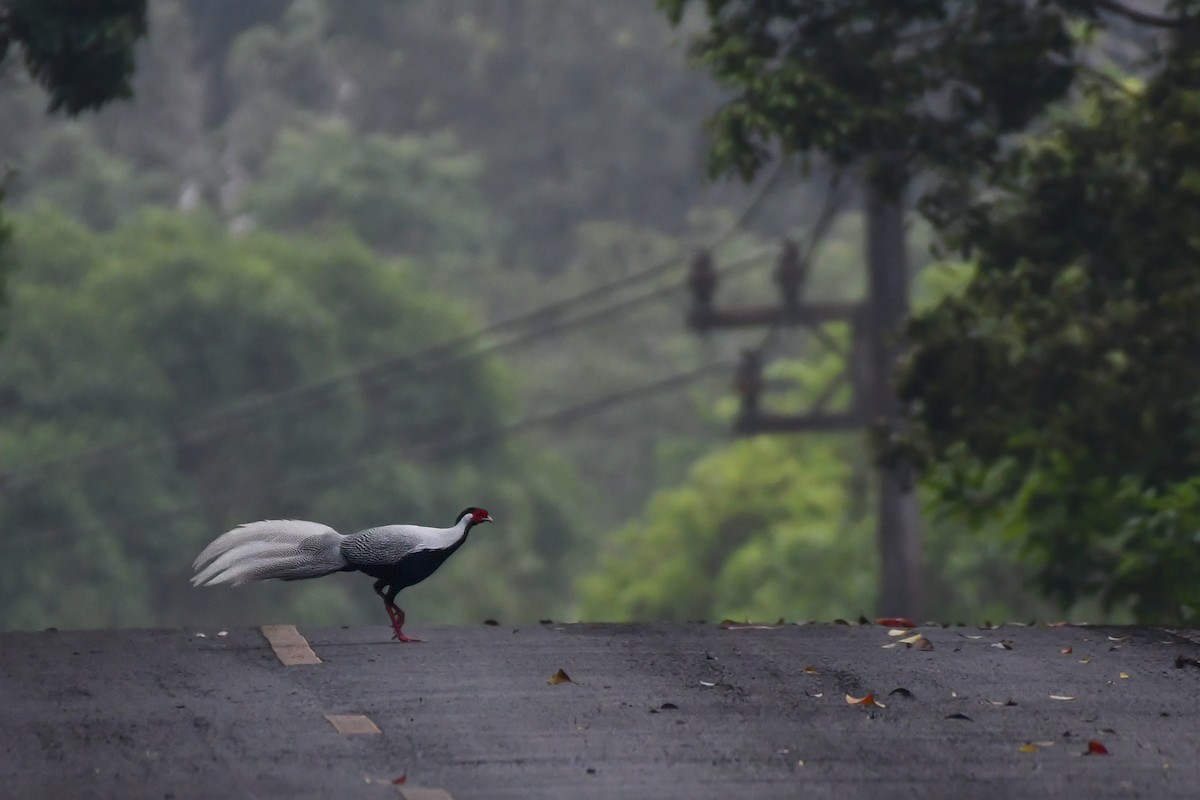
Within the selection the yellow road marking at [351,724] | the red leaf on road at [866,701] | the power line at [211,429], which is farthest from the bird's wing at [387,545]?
the power line at [211,429]

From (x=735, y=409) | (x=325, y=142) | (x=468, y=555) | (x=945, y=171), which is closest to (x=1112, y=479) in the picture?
(x=945, y=171)

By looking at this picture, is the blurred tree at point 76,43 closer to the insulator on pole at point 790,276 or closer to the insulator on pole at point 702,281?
the insulator on pole at point 702,281

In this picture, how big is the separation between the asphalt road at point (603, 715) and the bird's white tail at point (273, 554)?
38cm

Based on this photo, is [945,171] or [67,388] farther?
[67,388]

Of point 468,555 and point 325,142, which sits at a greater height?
point 325,142

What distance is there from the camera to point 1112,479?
1396 centimetres

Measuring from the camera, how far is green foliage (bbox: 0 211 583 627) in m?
35.4

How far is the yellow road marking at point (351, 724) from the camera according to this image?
7438 millimetres

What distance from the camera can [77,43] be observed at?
13.3m

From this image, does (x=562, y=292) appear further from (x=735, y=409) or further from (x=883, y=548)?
(x=883, y=548)

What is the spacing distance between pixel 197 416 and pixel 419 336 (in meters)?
4.73

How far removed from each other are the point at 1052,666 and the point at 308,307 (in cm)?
2969

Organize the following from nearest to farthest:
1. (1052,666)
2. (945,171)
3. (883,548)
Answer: (1052,666)
(945,171)
(883,548)

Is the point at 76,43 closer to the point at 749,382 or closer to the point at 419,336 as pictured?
the point at 749,382
